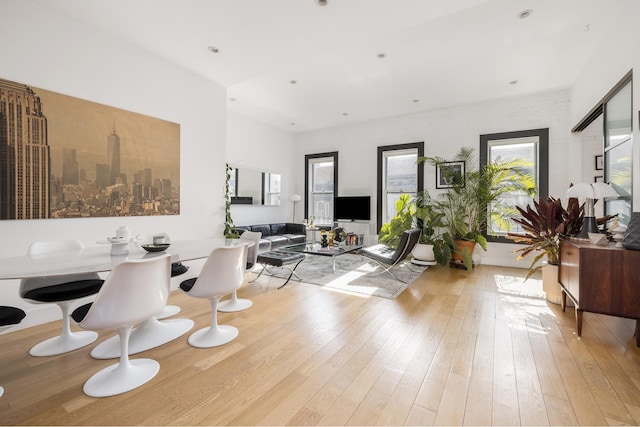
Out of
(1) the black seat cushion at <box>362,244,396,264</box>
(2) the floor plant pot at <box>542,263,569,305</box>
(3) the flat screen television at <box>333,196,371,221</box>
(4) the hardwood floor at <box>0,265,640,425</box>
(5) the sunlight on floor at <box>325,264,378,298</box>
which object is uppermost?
(3) the flat screen television at <box>333,196,371,221</box>

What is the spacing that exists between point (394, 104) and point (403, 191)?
190 centimetres

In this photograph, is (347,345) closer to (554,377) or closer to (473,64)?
(554,377)

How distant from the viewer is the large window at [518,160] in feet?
16.6

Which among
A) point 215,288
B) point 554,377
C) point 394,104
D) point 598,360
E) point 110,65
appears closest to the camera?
point 554,377

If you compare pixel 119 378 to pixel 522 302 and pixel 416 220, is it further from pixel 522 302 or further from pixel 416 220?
pixel 416 220

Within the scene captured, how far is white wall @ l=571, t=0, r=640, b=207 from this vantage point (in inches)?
102

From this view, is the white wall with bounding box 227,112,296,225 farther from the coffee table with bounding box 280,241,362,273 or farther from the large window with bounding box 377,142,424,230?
the large window with bounding box 377,142,424,230

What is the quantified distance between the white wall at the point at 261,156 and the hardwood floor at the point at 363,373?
3792 mm

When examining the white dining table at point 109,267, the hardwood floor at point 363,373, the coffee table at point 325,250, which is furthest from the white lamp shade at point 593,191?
the white dining table at point 109,267

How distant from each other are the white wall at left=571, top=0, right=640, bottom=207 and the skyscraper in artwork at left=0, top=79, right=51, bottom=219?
18.1 ft

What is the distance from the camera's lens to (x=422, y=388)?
1.77 m

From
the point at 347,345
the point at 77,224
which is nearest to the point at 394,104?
the point at 347,345

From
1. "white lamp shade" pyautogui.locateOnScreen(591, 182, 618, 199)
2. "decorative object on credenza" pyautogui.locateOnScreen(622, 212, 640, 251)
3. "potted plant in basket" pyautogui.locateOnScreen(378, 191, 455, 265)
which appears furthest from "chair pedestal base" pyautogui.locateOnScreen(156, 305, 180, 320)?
"white lamp shade" pyautogui.locateOnScreen(591, 182, 618, 199)

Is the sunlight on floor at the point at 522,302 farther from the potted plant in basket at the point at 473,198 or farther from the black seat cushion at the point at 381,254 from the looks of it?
the black seat cushion at the point at 381,254
